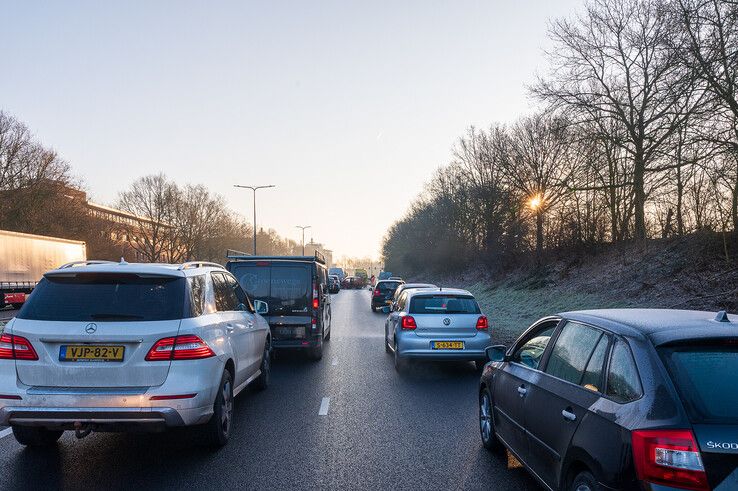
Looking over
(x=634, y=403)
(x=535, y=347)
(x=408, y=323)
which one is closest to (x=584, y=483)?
(x=634, y=403)

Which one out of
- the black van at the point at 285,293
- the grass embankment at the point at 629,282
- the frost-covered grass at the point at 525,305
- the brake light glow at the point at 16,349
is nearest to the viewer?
the brake light glow at the point at 16,349

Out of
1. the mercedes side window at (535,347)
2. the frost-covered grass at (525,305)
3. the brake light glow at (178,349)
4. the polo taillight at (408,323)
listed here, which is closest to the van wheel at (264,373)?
the polo taillight at (408,323)

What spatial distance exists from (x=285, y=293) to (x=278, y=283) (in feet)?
0.76

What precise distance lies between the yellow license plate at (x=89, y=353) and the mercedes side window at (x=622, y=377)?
3.84 meters

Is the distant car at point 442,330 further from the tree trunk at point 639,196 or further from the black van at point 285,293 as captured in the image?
the tree trunk at point 639,196

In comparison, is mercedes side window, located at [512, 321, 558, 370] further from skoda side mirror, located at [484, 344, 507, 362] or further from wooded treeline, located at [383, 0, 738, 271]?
wooded treeline, located at [383, 0, 738, 271]

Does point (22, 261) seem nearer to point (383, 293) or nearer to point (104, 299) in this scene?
point (383, 293)

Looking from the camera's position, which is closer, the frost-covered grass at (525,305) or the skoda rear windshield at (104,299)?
the skoda rear windshield at (104,299)

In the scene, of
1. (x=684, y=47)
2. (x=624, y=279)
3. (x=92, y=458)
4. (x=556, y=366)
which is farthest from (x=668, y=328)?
(x=624, y=279)

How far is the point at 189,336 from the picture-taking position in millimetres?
5207

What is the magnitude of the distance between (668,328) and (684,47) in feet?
41.9

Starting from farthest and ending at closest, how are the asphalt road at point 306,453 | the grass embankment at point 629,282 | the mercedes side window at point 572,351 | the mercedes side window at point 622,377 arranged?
the grass embankment at point 629,282
the asphalt road at point 306,453
the mercedes side window at point 572,351
the mercedes side window at point 622,377

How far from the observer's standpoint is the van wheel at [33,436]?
5527 millimetres

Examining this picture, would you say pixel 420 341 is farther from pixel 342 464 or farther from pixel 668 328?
pixel 668 328
